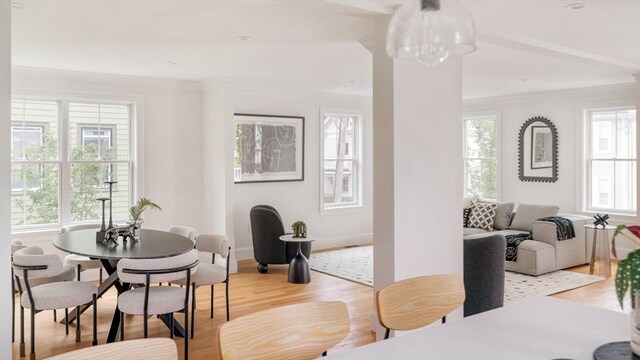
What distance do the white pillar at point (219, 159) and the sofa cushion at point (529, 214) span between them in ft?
13.0

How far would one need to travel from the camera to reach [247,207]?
7699mm

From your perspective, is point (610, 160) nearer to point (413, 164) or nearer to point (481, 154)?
point (481, 154)

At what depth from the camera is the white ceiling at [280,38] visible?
11.8 feet

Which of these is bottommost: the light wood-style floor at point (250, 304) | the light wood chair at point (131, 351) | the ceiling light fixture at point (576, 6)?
the light wood-style floor at point (250, 304)

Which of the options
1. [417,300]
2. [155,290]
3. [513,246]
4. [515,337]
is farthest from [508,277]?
[515,337]

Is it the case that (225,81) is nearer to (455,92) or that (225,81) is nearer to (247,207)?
(247,207)

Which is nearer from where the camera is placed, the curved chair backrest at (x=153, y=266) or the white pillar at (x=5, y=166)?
the white pillar at (x=5, y=166)

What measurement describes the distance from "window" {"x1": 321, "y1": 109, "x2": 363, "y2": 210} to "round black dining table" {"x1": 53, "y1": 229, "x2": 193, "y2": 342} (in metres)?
4.19

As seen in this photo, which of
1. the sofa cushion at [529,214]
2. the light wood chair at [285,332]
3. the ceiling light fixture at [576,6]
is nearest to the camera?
the light wood chair at [285,332]

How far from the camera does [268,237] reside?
22.3ft

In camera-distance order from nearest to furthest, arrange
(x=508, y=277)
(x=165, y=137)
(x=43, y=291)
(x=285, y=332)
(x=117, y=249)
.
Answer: (x=285, y=332), (x=43, y=291), (x=117, y=249), (x=508, y=277), (x=165, y=137)

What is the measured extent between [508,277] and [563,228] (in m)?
1.07

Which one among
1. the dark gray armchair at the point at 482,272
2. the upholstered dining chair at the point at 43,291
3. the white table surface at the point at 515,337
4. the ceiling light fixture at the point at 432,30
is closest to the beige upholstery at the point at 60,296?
the upholstered dining chair at the point at 43,291

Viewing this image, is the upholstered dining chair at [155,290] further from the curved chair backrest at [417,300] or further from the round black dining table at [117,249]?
the curved chair backrest at [417,300]
